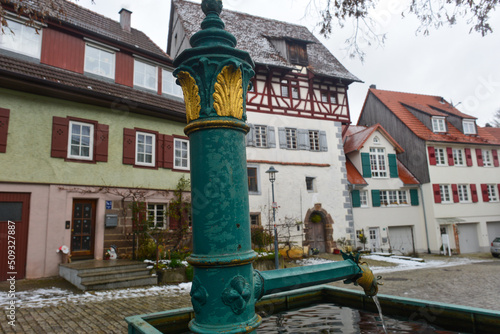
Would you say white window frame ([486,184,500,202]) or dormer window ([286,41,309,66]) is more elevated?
dormer window ([286,41,309,66])

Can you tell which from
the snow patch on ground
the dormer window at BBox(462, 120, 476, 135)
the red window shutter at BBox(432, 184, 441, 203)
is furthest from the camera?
the dormer window at BBox(462, 120, 476, 135)

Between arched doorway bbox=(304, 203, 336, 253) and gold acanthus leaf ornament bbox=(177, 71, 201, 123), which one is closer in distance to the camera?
gold acanthus leaf ornament bbox=(177, 71, 201, 123)

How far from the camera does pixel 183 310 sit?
3.08 metres

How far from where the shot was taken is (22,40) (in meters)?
10.7

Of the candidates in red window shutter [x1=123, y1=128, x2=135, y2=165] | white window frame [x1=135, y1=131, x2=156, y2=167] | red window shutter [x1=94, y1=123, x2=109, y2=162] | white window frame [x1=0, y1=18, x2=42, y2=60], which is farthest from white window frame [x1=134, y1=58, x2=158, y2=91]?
white window frame [x1=0, y1=18, x2=42, y2=60]

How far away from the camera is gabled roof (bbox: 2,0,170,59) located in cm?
1255

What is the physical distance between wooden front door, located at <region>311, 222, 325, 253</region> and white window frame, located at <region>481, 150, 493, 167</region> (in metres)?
14.6

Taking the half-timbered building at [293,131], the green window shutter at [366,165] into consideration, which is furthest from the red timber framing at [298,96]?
the green window shutter at [366,165]

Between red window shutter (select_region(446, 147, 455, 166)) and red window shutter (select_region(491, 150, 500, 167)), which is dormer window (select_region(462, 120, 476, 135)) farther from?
red window shutter (select_region(446, 147, 455, 166))

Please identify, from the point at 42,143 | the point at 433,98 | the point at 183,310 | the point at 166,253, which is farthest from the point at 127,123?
the point at 433,98

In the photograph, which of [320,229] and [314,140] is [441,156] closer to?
[314,140]

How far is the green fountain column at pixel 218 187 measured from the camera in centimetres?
158

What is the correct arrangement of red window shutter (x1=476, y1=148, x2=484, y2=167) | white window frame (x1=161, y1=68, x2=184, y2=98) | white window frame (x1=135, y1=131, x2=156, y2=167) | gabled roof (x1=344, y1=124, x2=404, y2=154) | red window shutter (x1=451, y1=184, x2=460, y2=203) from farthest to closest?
red window shutter (x1=476, y1=148, x2=484, y2=167) → red window shutter (x1=451, y1=184, x2=460, y2=203) → gabled roof (x1=344, y1=124, x2=404, y2=154) → white window frame (x1=161, y1=68, x2=184, y2=98) → white window frame (x1=135, y1=131, x2=156, y2=167)

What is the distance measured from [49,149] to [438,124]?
80.4ft
